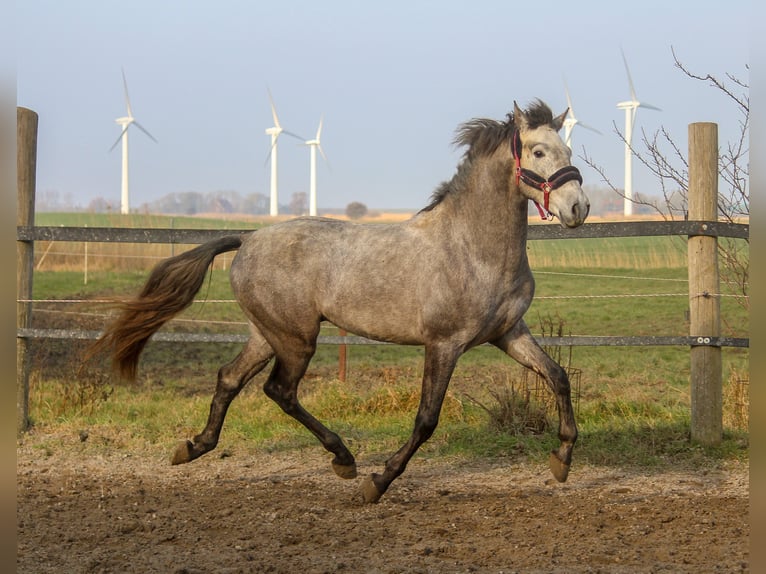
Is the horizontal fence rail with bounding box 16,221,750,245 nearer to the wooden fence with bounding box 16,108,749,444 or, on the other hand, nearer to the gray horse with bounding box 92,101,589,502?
the wooden fence with bounding box 16,108,749,444

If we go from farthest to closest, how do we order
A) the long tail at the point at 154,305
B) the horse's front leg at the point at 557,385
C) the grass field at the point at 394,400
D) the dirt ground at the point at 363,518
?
1. the grass field at the point at 394,400
2. the long tail at the point at 154,305
3. the horse's front leg at the point at 557,385
4. the dirt ground at the point at 363,518

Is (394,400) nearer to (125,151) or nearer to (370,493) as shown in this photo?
(370,493)

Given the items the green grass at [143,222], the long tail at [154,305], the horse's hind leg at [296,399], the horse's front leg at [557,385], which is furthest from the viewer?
the green grass at [143,222]

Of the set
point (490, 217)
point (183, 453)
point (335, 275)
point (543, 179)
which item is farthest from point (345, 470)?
point (543, 179)

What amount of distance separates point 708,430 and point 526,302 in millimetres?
2219

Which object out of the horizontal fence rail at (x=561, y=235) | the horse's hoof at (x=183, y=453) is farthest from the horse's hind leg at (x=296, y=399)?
the horizontal fence rail at (x=561, y=235)

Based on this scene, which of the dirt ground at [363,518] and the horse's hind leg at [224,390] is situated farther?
the horse's hind leg at [224,390]

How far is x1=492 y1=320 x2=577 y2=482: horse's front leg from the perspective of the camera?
4957mm

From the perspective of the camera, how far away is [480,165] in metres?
5.03

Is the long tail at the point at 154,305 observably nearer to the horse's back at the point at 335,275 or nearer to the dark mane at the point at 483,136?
the horse's back at the point at 335,275

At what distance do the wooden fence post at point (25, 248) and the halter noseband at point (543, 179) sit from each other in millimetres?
4114

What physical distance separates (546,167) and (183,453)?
2806mm

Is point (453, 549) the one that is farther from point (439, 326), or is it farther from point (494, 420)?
point (494, 420)

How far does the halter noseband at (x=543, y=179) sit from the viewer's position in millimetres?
4562
